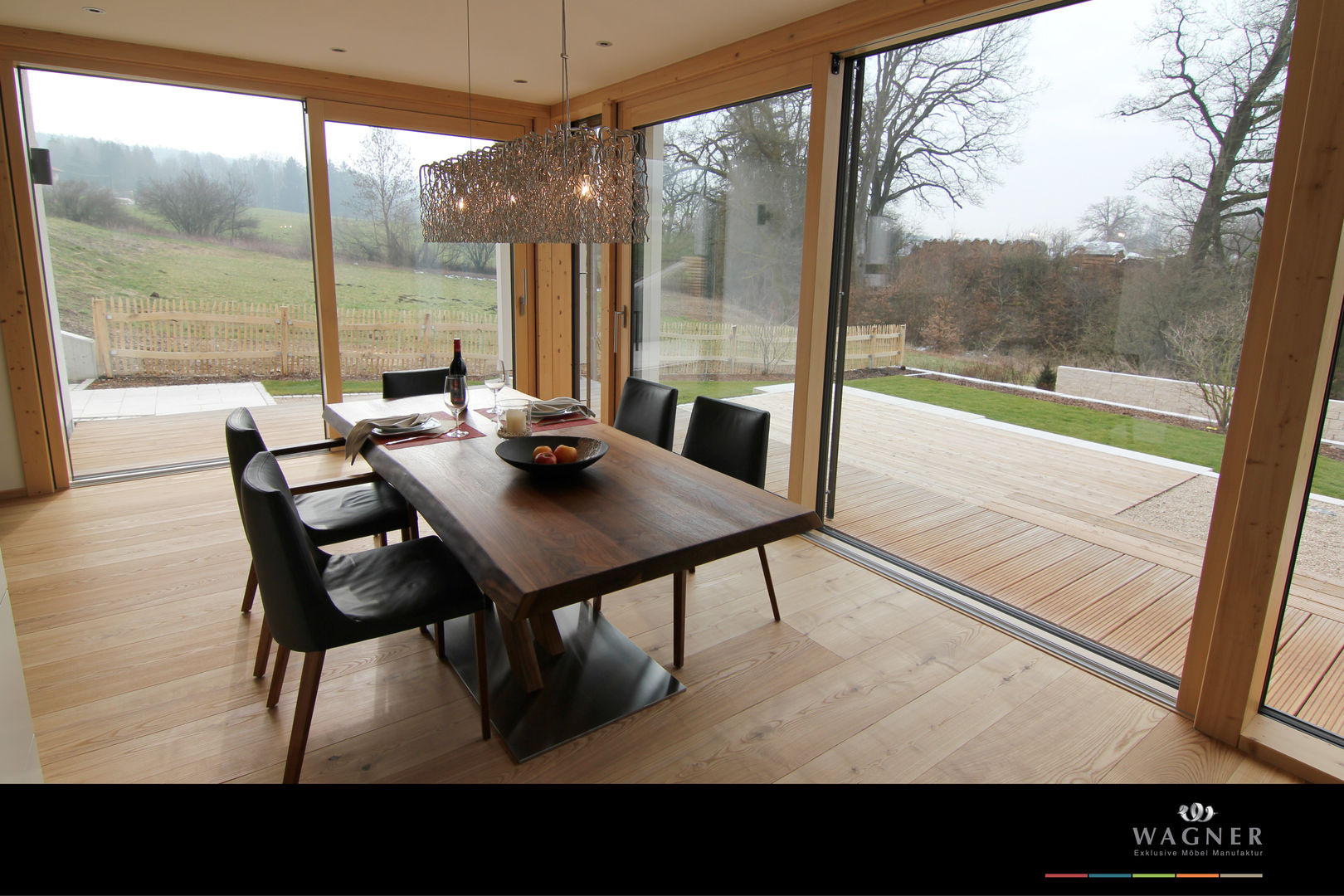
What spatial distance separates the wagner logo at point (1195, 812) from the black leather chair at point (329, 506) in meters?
2.55

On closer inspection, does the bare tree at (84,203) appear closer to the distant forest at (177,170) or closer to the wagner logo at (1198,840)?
the distant forest at (177,170)

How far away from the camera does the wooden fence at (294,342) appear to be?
4.20m

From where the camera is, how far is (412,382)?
3.86m

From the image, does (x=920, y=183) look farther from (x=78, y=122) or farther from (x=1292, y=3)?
(x=78, y=122)

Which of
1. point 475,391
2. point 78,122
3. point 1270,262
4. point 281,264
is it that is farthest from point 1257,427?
point 78,122

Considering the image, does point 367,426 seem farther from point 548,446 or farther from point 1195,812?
point 1195,812

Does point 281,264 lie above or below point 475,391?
above

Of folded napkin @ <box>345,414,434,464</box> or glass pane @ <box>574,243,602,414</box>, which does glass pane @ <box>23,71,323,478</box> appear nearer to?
glass pane @ <box>574,243,602,414</box>

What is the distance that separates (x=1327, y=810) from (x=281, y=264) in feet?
19.0

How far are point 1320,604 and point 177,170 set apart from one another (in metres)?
6.08

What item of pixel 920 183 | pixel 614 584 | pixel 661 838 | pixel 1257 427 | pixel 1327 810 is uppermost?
pixel 920 183

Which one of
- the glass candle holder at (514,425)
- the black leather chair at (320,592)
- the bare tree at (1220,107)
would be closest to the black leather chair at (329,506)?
the black leather chair at (320,592)

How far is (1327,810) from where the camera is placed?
6.14ft

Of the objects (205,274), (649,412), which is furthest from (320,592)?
(205,274)
